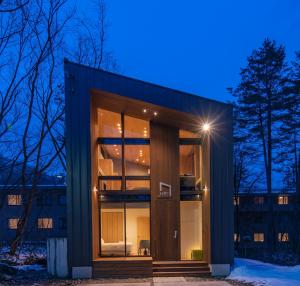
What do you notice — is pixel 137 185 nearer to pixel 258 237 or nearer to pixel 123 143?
pixel 123 143

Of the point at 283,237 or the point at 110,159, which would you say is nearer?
the point at 110,159

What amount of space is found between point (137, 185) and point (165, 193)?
3.57 ft

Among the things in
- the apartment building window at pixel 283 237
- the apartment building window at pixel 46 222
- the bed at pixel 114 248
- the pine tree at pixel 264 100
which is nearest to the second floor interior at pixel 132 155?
the bed at pixel 114 248

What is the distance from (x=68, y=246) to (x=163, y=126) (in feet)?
18.3

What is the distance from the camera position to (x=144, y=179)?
15.1 m

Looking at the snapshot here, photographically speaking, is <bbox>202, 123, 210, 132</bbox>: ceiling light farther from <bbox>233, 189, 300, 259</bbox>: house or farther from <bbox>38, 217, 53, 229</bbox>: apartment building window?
<bbox>38, 217, 53, 229</bbox>: apartment building window

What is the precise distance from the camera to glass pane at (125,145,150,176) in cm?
1517

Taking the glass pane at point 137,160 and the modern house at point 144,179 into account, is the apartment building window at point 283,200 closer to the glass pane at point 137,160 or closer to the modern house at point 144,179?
the modern house at point 144,179

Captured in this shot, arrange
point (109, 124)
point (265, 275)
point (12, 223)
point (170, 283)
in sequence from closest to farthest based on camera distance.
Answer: point (170, 283) < point (265, 275) < point (109, 124) < point (12, 223)

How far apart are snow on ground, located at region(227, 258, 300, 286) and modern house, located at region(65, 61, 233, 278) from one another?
23.1 inches

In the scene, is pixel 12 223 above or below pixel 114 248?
below

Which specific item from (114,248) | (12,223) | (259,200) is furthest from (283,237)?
(12,223)

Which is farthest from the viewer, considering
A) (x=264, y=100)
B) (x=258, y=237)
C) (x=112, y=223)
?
(x=258, y=237)

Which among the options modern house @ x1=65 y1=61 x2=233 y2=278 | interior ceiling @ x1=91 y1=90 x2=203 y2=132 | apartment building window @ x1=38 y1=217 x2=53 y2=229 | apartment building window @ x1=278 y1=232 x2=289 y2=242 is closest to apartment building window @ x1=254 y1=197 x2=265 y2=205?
apartment building window @ x1=278 y1=232 x2=289 y2=242
